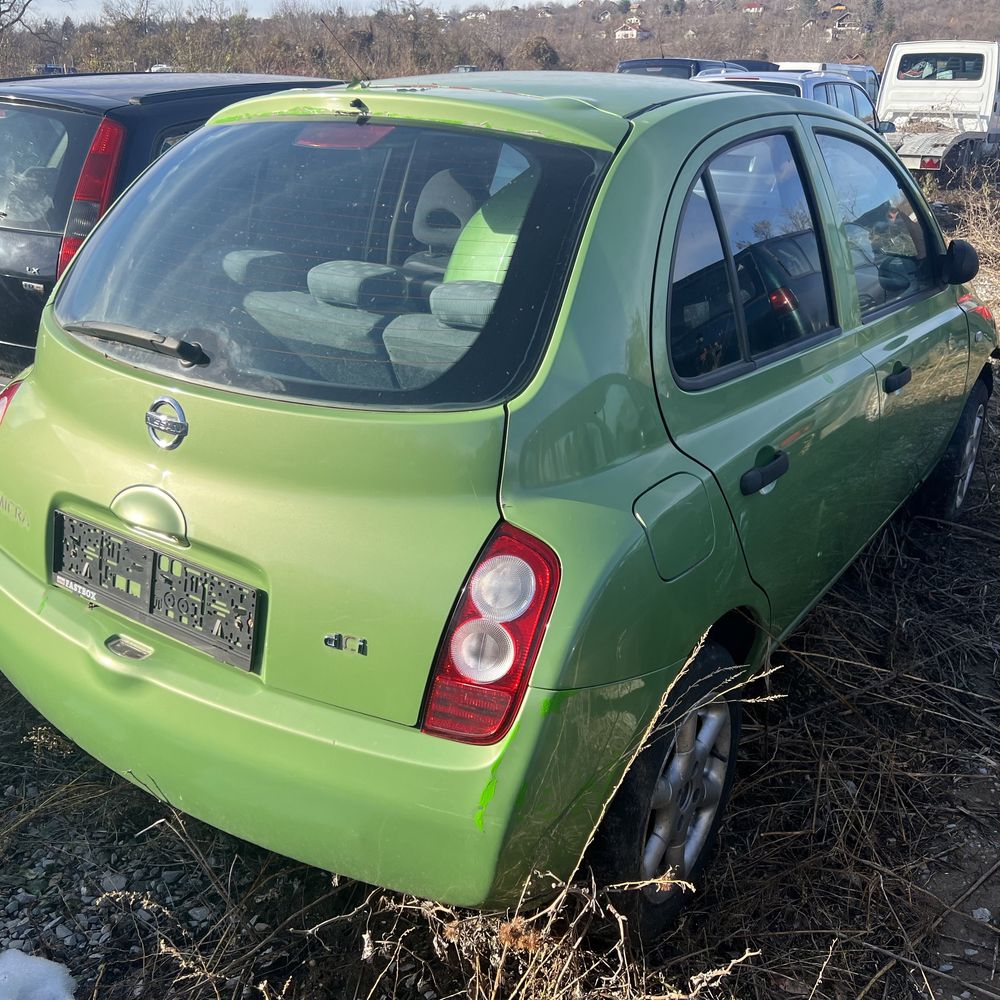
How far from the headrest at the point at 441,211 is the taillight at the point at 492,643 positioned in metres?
0.75

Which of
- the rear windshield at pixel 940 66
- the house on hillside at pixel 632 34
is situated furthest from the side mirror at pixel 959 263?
the house on hillside at pixel 632 34

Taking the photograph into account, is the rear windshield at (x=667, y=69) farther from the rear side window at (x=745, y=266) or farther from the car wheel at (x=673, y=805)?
the car wheel at (x=673, y=805)

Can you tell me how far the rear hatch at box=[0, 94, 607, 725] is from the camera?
1845mm

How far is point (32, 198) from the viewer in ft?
14.6

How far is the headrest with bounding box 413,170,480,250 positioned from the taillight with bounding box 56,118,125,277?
2.60 meters

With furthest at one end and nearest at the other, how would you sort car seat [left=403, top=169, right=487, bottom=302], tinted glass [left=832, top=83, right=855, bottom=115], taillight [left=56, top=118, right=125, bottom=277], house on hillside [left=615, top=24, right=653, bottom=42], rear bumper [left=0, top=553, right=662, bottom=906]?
house on hillside [left=615, top=24, right=653, bottom=42] → tinted glass [left=832, top=83, right=855, bottom=115] → taillight [left=56, top=118, right=125, bottom=277] → car seat [left=403, top=169, right=487, bottom=302] → rear bumper [left=0, top=553, right=662, bottom=906]

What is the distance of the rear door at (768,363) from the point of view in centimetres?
227

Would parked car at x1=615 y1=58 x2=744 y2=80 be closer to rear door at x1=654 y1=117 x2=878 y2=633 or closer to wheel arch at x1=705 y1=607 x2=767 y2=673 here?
rear door at x1=654 y1=117 x2=878 y2=633

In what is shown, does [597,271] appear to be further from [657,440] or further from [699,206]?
[699,206]

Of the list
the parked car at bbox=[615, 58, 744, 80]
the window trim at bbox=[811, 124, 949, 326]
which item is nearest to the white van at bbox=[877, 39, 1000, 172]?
the parked car at bbox=[615, 58, 744, 80]

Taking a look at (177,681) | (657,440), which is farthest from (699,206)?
(177,681)

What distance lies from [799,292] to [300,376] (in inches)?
58.6

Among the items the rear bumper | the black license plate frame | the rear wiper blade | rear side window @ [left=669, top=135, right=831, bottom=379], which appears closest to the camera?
the rear bumper

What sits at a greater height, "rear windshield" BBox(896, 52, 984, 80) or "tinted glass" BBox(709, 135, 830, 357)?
"rear windshield" BBox(896, 52, 984, 80)
